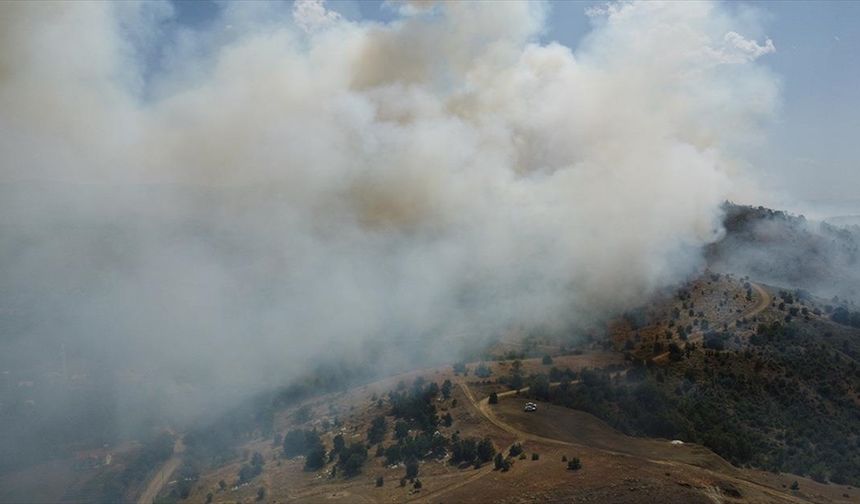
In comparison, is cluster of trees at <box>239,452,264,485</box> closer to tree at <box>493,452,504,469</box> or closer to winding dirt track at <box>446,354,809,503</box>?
winding dirt track at <box>446,354,809,503</box>

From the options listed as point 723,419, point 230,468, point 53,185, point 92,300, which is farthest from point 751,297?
point 53,185

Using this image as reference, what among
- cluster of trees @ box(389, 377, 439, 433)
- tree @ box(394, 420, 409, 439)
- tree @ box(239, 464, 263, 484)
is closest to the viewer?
tree @ box(239, 464, 263, 484)

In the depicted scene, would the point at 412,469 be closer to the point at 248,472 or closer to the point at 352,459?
the point at 352,459

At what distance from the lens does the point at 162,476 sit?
133 ft

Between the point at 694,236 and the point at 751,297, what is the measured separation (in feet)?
47.1

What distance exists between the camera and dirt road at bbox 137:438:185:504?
38.1 meters

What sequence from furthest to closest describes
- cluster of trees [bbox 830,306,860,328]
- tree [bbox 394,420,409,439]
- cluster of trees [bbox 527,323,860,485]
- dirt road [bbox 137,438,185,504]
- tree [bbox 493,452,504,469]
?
cluster of trees [bbox 830,306,860,328] → tree [bbox 394,420,409,439] → cluster of trees [bbox 527,323,860,485] → dirt road [bbox 137,438,185,504] → tree [bbox 493,452,504,469]

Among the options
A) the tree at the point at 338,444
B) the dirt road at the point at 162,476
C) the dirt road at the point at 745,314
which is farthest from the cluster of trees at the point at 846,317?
the dirt road at the point at 162,476

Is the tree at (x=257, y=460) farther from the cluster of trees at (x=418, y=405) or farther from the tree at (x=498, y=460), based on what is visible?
the tree at (x=498, y=460)

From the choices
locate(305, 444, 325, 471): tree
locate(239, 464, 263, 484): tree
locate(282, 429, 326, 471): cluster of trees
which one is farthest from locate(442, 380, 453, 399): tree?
locate(239, 464, 263, 484): tree

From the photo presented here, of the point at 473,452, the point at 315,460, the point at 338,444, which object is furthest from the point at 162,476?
the point at 473,452

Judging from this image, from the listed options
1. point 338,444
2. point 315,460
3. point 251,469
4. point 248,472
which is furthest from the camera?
point 338,444

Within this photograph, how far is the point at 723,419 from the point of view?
147 ft

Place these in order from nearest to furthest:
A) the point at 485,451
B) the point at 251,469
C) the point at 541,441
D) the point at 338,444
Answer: the point at 485,451, the point at 541,441, the point at 251,469, the point at 338,444
